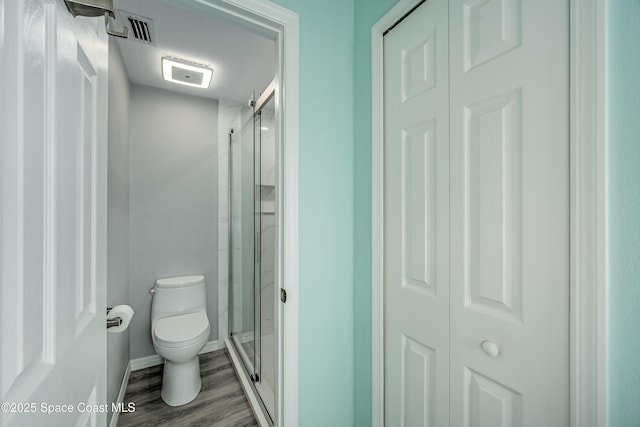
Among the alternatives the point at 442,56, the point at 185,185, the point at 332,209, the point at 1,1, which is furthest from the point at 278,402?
the point at 185,185

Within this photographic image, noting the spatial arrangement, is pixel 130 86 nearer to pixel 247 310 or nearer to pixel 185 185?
pixel 185 185

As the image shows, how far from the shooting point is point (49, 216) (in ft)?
1.58

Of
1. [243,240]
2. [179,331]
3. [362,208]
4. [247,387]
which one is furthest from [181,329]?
[362,208]

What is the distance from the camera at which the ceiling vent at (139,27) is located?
1.49 meters

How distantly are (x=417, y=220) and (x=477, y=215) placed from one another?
0.73 feet

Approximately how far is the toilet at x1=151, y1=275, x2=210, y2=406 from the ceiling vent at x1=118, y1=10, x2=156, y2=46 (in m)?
1.80

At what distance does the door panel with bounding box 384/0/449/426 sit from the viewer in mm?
884

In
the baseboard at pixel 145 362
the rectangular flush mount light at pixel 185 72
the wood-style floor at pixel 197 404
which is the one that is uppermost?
the rectangular flush mount light at pixel 185 72

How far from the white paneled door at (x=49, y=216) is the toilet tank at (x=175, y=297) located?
5.32 ft

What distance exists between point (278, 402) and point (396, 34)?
1.56 m


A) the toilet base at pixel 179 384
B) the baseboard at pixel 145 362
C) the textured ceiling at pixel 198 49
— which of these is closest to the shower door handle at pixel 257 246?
the toilet base at pixel 179 384

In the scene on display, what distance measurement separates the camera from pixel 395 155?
1.06 meters

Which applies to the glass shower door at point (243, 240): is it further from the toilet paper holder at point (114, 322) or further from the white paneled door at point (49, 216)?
the white paneled door at point (49, 216)

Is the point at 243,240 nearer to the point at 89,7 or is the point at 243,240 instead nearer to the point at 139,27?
the point at 139,27
